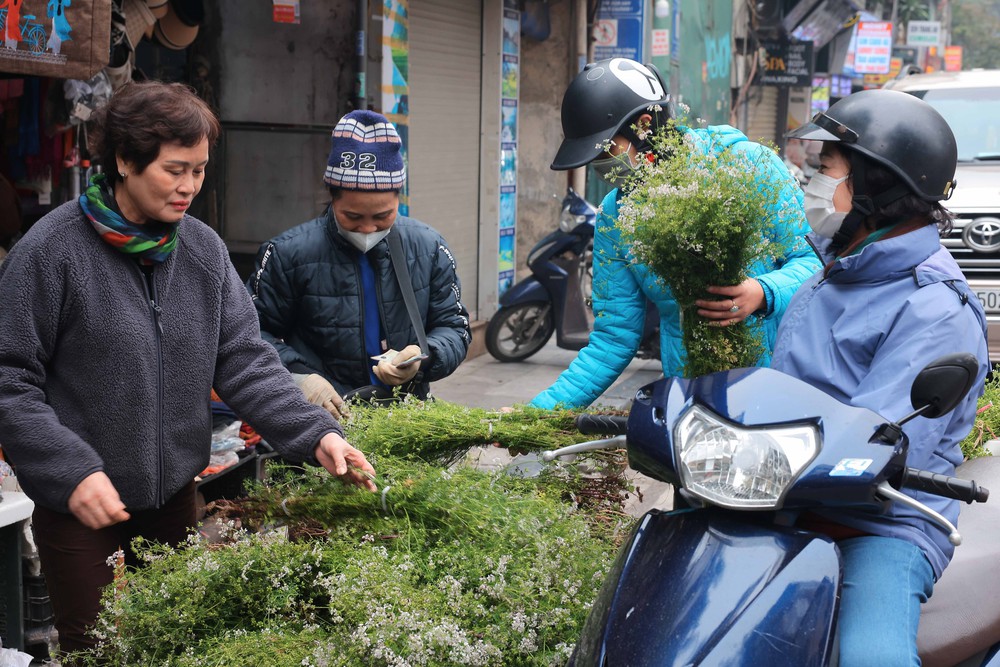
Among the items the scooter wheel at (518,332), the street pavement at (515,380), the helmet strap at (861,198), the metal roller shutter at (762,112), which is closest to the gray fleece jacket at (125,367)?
the helmet strap at (861,198)

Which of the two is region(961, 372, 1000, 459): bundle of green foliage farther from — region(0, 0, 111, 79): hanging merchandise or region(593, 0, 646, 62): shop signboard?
region(593, 0, 646, 62): shop signboard

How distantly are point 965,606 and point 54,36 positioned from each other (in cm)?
369

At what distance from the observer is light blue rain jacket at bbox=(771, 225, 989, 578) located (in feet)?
7.40

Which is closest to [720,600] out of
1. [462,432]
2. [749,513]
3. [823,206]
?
[749,513]

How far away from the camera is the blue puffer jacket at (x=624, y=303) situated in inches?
123

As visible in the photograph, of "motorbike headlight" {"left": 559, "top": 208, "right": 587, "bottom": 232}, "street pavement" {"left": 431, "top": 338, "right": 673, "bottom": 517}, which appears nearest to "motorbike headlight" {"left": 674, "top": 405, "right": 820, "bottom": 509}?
"street pavement" {"left": 431, "top": 338, "right": 673, "bottom": 517}

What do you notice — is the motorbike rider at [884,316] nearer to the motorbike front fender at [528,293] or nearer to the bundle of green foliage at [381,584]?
the bundle of green foliage at [381,584]

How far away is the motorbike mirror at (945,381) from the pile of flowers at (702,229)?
59 centimetres

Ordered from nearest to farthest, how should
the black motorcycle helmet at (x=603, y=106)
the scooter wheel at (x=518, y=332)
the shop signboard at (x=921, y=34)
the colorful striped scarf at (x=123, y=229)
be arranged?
the colorful striped scarf at (x=123, y=229) < the black motorcycle helmet at (x=603, y=106) < the scooter wheel at (x=518, y=332) < the shop signboard at (x=921, y=34)

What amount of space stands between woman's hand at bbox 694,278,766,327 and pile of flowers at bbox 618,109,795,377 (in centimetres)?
2

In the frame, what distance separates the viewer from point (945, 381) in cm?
201

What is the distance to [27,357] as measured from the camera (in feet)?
8.79

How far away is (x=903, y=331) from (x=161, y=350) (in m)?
1.78

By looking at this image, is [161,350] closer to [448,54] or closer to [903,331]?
[903,331]
